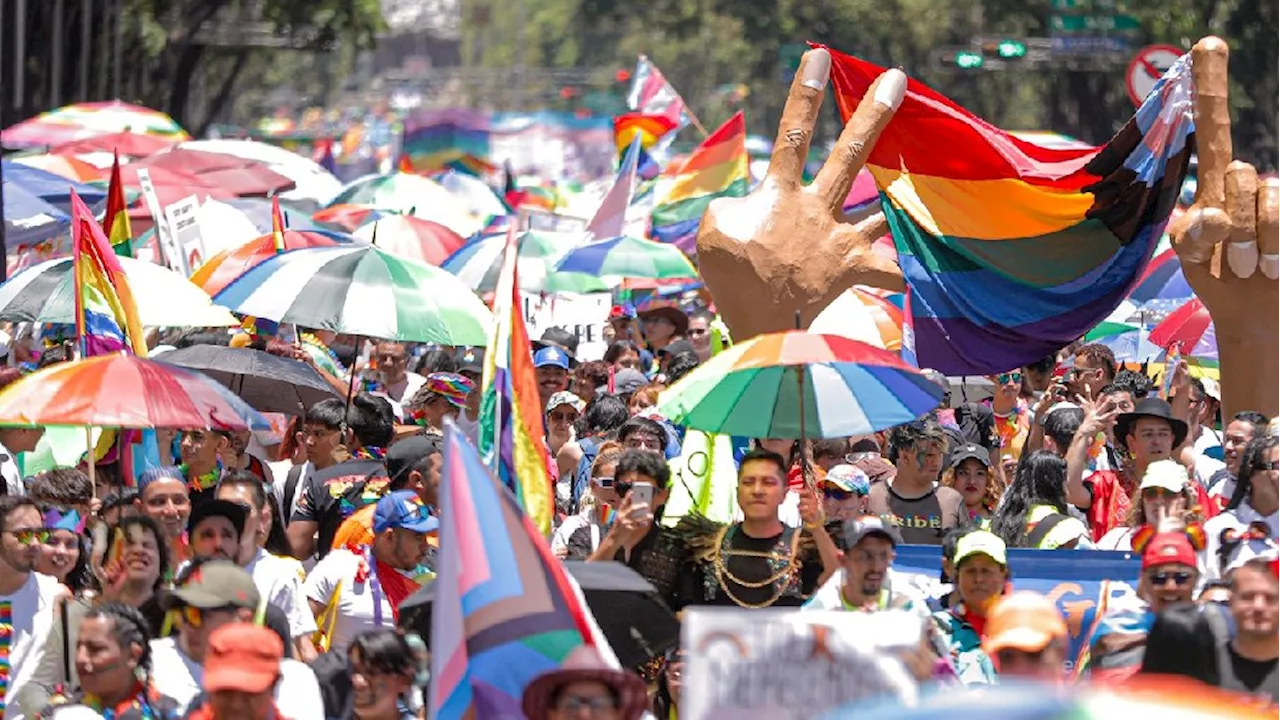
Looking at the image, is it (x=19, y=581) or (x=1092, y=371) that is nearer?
(x=19, y=581)

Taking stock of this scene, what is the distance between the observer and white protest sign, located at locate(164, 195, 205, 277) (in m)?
15.3

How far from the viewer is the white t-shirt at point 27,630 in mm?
7086

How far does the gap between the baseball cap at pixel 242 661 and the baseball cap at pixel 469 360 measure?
19.3 ft

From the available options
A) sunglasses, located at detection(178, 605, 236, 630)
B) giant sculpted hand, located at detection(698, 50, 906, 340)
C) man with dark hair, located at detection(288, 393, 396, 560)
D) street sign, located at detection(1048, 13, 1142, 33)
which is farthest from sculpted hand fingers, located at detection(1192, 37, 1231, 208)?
street sign, located at detection(1048, 13, 1142, 33)

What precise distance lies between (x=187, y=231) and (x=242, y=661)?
9486 mm

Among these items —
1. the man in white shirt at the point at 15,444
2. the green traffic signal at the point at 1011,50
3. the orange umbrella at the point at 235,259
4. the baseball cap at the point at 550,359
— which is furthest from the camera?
the green traffic signal at the point at 1011,50

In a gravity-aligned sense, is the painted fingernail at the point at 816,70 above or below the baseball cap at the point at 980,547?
above

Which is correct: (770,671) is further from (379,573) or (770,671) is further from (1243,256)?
(1243,256)

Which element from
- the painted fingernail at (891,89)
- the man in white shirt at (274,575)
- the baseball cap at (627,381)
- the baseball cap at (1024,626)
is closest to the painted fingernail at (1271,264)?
the painted fingernail at (891,89)

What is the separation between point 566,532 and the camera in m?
8.99

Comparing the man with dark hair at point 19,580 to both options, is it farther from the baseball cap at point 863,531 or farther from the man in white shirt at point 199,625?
the baseball cap at point 863,531

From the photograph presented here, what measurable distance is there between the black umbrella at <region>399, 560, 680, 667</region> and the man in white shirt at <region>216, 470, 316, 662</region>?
438 mm

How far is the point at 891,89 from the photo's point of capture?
34.3ft

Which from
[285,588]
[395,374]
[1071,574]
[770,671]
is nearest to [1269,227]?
[1071,574]
